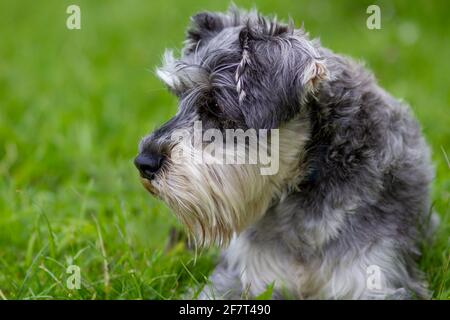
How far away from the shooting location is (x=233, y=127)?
13.0ft

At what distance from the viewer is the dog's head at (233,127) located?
387 centimetres

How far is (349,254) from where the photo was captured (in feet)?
13.9

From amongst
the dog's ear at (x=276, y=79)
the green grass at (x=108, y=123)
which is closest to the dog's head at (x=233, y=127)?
the dog's ear at (x=276, y=79)

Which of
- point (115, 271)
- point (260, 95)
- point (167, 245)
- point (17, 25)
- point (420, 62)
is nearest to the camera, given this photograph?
point (260, 95)

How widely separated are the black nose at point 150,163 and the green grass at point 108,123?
2.42ft

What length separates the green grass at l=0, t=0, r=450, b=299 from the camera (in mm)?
4660

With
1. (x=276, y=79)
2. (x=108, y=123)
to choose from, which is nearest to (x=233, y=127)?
(x=276, y=79)

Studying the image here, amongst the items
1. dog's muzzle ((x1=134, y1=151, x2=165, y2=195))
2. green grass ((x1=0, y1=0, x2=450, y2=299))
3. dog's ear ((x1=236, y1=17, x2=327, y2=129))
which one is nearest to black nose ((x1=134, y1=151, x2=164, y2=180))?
dog's muzzle ((x1=134, y1=151, x2=165, y2=195))

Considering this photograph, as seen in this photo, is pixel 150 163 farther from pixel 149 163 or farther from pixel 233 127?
pixel 233 127

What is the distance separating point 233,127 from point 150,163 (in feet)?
1.59

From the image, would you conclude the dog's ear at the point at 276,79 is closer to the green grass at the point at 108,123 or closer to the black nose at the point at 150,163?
the black nose at the point at 150,163

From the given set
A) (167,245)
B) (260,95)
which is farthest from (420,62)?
(260,95)
